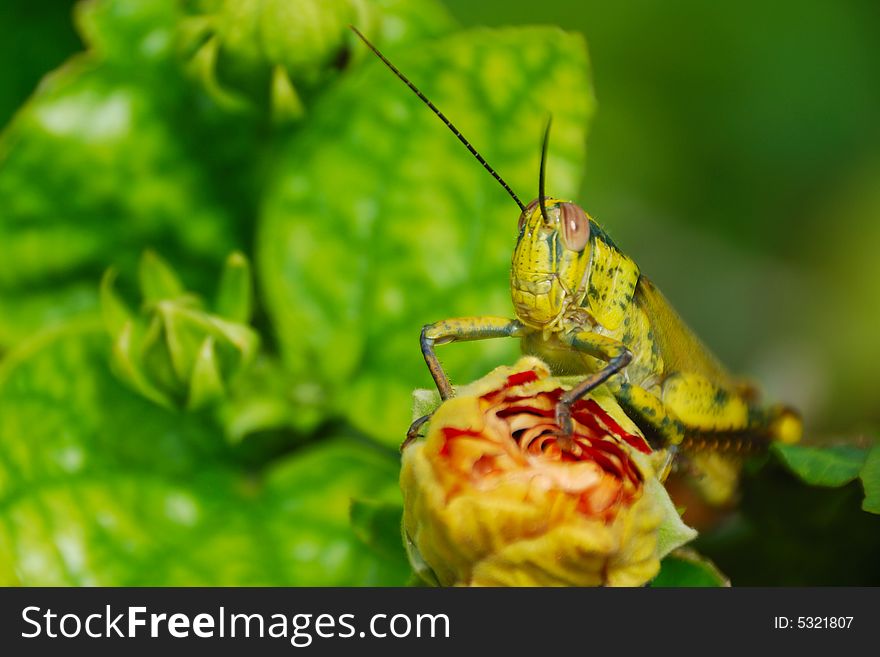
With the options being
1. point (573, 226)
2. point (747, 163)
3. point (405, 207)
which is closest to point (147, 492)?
point (405, 207)

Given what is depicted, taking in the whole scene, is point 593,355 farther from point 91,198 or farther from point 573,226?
point 91,198

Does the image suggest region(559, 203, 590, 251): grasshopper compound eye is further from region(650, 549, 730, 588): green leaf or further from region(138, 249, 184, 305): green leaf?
region(138, 249, 184, 305): green leaf

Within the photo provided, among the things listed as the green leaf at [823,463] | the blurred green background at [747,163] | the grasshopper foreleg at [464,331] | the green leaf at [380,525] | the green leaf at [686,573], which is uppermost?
the blurred green background at [747,163]

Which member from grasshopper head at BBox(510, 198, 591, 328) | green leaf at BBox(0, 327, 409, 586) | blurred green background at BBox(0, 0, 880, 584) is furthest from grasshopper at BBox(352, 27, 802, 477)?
blurred green background at BBox(0, 0, 880, 584)

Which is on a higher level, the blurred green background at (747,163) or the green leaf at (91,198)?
the blurred green background at (747,163)

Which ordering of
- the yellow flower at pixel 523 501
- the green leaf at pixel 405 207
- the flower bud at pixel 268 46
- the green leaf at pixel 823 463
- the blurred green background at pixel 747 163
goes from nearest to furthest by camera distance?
the yellow flower at pixel 523 501 → the green leaf at pixel 823 463 → the flower bud at pixel 268 46 → the green leaf at pixel 405 207 → the blurred green background at pixel 747 163

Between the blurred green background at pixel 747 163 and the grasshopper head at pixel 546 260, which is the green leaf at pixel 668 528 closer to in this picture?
the grasshopper head at pixel 546 260

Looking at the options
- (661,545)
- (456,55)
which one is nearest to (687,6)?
(456,55)

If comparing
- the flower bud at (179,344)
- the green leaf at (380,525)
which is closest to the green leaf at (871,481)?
the green leaf at (380,525)
